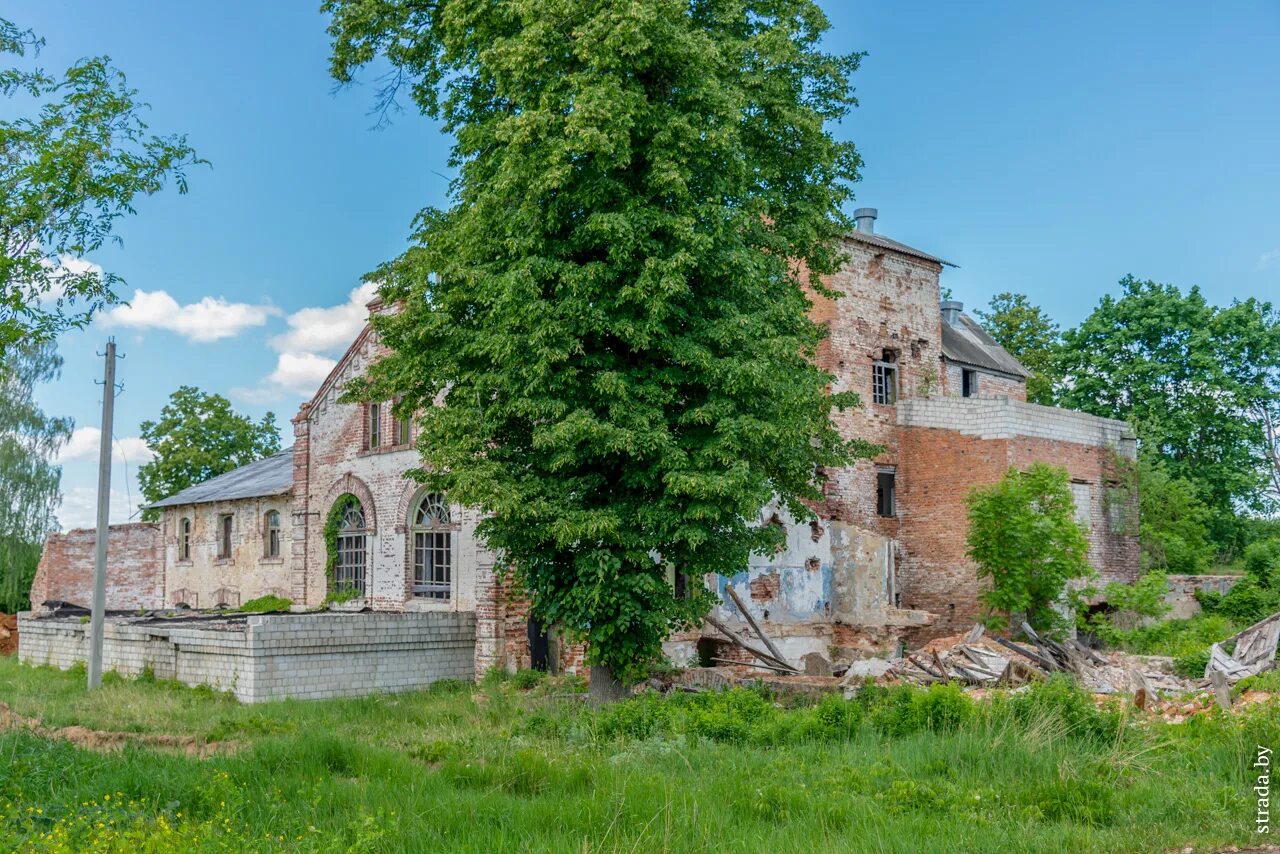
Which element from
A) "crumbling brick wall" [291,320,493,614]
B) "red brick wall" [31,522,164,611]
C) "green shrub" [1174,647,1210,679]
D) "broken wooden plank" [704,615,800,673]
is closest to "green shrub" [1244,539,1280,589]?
"green shrub" [1174,647,1210,679]

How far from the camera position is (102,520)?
1841cm

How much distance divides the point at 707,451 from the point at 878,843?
6.82m

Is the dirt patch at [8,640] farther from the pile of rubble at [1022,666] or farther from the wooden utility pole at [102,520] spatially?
the pile of rubble at [1022,666]

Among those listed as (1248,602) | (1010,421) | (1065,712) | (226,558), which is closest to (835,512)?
(1010,421)

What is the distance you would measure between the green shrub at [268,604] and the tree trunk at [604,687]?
41.5ft

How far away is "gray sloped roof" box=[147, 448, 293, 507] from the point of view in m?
27.0

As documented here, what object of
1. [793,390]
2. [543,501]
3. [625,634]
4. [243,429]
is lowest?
[625,634]

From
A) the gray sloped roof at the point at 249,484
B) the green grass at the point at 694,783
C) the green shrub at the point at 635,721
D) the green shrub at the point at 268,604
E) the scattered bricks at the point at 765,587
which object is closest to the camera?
the green grass at the point at 694,783

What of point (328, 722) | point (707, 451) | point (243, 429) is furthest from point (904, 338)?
point (243, 429)

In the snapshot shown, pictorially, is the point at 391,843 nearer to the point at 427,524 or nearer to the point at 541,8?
the point at 541,8

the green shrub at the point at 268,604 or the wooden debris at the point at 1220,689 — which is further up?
the green shrub at the point at 268,604

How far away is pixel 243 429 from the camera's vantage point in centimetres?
4253

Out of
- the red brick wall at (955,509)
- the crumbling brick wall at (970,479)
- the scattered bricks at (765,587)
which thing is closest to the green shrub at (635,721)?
the scattered bricks at (765,587)

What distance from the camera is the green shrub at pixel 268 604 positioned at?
2478cm
